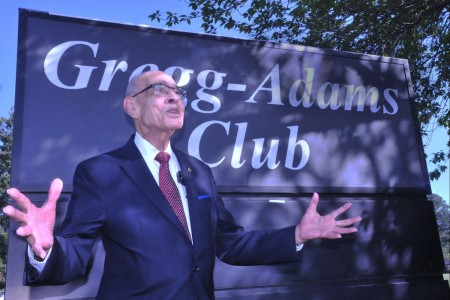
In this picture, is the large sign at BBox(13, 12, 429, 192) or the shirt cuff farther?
the large sign at BBox(13, 12, 429, 192)

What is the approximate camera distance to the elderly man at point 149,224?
7.47ft

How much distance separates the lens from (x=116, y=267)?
2381 millimetres

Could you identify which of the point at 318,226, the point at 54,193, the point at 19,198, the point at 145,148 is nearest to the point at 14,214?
the point at 19,198

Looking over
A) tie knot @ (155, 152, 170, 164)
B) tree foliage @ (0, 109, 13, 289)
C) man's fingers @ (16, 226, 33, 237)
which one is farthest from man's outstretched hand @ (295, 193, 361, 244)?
tree foliage @ (0, 109, 13, 289)

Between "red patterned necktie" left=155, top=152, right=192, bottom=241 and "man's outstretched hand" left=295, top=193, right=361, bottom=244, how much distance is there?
73 centimetres

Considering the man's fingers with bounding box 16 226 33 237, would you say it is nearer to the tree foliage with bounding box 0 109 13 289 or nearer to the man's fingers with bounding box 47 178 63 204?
the man's fingers with bounding box 47 178 63 204

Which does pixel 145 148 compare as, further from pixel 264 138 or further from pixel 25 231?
pixel 264 138

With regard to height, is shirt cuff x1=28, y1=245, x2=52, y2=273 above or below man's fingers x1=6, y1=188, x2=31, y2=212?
below

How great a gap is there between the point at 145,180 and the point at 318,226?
1.08 metres

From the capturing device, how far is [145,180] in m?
2.50

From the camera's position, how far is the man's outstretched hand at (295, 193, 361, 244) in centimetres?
258

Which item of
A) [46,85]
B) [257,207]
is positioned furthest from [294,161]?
[46,85]

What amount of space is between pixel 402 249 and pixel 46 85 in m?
3.52

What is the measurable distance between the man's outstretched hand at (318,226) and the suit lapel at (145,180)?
2.47 ft
